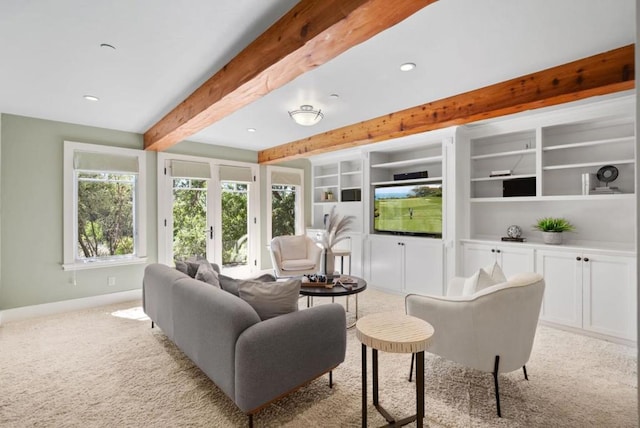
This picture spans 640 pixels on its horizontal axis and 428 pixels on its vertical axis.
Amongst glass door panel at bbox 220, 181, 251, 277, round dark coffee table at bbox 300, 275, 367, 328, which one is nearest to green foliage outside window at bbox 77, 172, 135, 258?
glass door panel at bbox 220, 181, 251, 277

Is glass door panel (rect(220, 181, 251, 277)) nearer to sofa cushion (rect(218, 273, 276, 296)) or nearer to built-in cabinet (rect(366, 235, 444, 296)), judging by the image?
built-in cabinet (rect(366, 235, 444, 296))

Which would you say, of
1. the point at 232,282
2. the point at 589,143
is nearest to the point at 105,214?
the point at 232,282

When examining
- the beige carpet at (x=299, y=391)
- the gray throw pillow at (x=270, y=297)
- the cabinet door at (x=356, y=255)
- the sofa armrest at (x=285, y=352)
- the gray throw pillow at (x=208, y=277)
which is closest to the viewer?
the sofa armrest at (x=285, y=352)

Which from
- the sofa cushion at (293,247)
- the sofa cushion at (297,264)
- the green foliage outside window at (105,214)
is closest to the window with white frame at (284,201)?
the sofa cushion at (293,247)

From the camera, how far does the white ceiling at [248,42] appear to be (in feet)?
5.80

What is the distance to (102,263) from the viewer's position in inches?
165

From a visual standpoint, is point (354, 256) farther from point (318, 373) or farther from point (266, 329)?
point (266, 329)

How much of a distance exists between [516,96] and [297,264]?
335cm

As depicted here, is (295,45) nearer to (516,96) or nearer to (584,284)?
(516,96)

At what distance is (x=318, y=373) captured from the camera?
2.06 m

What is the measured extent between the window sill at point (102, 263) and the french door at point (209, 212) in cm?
30

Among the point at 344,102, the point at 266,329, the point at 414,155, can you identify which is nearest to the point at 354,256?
the point at 414,155

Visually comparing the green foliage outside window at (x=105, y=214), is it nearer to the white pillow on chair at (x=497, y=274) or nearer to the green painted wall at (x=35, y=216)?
the green painted wall at (x=35, y=216)

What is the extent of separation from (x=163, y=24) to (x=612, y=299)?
4423 mm
